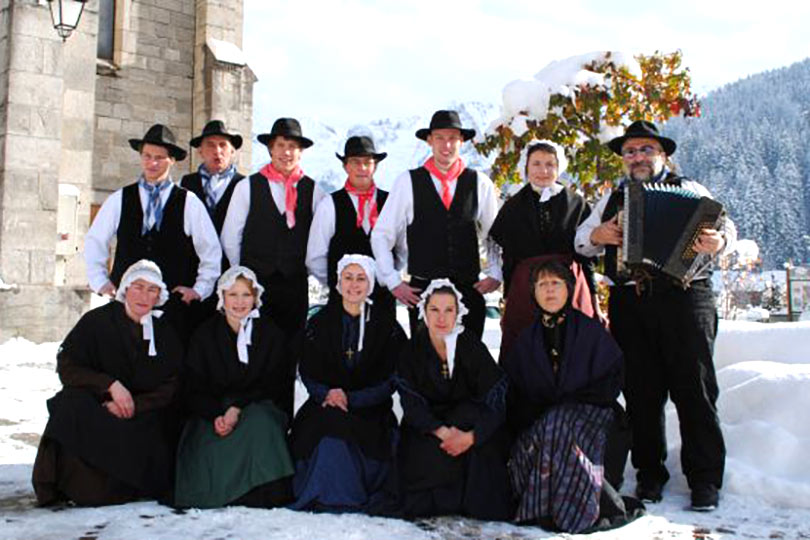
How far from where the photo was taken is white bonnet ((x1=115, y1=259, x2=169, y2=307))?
4199 millimetres

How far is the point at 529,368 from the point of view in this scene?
4.04 meters

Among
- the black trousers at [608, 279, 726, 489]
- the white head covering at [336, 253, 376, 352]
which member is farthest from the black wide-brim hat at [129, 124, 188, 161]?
the black trousers at [608, 279, 726, 489]

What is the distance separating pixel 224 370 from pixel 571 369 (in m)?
1.83

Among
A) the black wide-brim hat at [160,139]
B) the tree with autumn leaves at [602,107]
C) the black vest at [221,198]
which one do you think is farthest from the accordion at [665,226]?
the tree with autumn leaves at [602,107]

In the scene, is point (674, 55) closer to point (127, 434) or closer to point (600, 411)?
point (600, 411)

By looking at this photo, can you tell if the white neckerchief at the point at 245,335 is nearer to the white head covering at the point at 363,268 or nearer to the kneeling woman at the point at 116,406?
the kneeling woman at the point at 116,406

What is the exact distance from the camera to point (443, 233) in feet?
15.2

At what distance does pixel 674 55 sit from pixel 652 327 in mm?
3588

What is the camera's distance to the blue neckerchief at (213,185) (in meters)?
5.14

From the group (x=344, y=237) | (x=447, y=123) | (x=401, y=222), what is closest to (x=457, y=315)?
(x=401, y=222)

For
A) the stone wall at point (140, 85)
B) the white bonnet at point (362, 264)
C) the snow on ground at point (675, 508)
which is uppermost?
the stone wall at point (140, 85)

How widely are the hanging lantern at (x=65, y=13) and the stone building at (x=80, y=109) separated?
1093mm

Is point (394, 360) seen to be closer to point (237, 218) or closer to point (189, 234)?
point (237, 218)

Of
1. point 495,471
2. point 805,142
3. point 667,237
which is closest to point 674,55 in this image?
point 667,237
